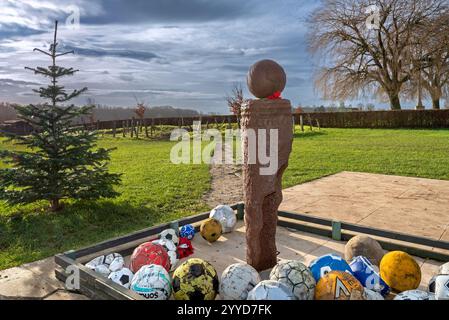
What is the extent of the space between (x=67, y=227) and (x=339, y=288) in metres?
4.80

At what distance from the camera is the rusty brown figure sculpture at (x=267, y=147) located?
3.81 meters

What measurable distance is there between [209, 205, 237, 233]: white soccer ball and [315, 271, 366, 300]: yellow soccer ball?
Result: 2343 millimetres

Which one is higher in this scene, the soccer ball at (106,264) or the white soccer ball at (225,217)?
the white soccer ball at (225,217)

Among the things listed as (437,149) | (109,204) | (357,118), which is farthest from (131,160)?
(357,118)

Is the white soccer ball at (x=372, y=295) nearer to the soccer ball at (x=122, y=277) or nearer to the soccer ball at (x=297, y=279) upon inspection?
the soccer ball at (x=297, y=279)

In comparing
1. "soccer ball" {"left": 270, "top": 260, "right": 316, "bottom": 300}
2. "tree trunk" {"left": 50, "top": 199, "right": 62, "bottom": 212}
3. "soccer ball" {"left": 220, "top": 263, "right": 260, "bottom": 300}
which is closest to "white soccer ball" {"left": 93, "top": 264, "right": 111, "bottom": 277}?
"soccer ball" {"left": 220, "top": 263, "right": 260, "bottom": 300}

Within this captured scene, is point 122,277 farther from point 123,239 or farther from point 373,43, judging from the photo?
point 373,43

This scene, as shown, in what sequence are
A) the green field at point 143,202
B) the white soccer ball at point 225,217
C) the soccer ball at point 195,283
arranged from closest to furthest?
the soccer ball at point 195,283
the white soccer ball at point 225,217
the green field at point 143,202

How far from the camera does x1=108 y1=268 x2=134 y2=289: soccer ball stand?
370cm

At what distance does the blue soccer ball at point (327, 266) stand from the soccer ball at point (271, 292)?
0.52 m

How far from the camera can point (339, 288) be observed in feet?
10.5

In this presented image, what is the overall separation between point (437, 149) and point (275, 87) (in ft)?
48.8

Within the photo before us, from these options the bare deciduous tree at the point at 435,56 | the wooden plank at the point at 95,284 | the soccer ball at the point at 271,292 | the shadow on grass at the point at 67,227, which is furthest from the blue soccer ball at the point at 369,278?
the bare deciduous tree at the point at 435,56
